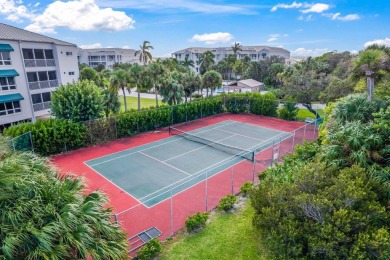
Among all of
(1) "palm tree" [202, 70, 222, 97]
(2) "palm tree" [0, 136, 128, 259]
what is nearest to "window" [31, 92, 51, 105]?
(1) "palm tree" [202, 70, 222, 97]

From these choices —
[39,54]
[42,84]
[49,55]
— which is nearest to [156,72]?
[49,55]

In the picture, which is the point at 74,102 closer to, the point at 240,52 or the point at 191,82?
the point at 191,82

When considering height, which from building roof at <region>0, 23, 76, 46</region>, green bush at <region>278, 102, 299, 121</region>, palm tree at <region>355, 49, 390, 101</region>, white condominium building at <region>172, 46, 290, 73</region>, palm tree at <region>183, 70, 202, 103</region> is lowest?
green bush at <region>278, 102, 299, 121</region>

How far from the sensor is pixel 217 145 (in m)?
21.4

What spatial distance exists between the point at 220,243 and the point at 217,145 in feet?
39.8

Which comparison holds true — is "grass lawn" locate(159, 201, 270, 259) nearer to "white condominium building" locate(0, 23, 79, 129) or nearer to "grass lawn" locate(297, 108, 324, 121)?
"grass lawn" locate(297, 108, 324, 121)

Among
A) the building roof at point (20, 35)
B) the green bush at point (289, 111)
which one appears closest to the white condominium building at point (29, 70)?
the building roof at point (20, 35)

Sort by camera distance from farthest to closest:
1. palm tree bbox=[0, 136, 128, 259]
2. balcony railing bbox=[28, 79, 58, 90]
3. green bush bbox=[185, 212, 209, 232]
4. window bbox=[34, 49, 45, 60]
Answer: window bbox=[34, 49, 45, 60], balcony railing bbox=[28, 79, 58, 90], green bush bbox=[185, 212, 209, 232], palm tree bbox=[0, 136, 128, 259]

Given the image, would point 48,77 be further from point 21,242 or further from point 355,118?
point 355,118

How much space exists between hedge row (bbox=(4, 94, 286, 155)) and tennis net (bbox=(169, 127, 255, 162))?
249 cm

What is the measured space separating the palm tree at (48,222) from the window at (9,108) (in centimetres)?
2182

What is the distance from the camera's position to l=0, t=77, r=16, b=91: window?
2431 centimetres

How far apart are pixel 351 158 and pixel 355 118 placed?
298cm

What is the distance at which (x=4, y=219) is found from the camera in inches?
Answer: 236
